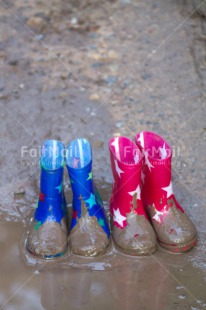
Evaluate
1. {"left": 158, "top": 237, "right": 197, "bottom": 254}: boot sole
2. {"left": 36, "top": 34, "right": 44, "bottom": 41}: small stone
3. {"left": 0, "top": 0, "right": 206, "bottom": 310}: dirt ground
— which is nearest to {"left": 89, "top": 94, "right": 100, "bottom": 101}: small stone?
{"left": 0, "top": 0, "right": 206, "bottom": 310}: dirt ground

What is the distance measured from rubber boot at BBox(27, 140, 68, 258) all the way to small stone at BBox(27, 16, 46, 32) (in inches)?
51.2

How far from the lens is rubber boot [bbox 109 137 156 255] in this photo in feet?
6.47

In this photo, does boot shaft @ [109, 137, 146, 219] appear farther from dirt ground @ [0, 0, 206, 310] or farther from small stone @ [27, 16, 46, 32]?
small stone @ [27, 16, 46, 32]

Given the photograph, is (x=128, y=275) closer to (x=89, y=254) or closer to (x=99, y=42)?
(x=89, y=254)

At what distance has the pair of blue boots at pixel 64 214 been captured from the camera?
197cm

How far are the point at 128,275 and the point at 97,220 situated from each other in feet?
0.80

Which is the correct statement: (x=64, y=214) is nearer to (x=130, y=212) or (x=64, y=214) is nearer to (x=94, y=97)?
(x=130, y=212)

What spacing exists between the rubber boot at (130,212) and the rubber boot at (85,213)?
63 mm

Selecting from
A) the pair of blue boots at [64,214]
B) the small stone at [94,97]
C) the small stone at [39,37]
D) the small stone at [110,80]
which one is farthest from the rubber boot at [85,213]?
the small stone at [39,37]

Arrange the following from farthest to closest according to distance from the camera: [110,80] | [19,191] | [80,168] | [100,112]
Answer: [110,80], [100,112], [19,191], [80,168]

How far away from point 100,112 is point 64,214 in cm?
76

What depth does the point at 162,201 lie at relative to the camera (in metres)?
2.05

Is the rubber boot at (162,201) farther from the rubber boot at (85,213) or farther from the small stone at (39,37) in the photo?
the small stone at (39,37)

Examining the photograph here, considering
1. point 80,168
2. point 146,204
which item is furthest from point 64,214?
point 146,204
